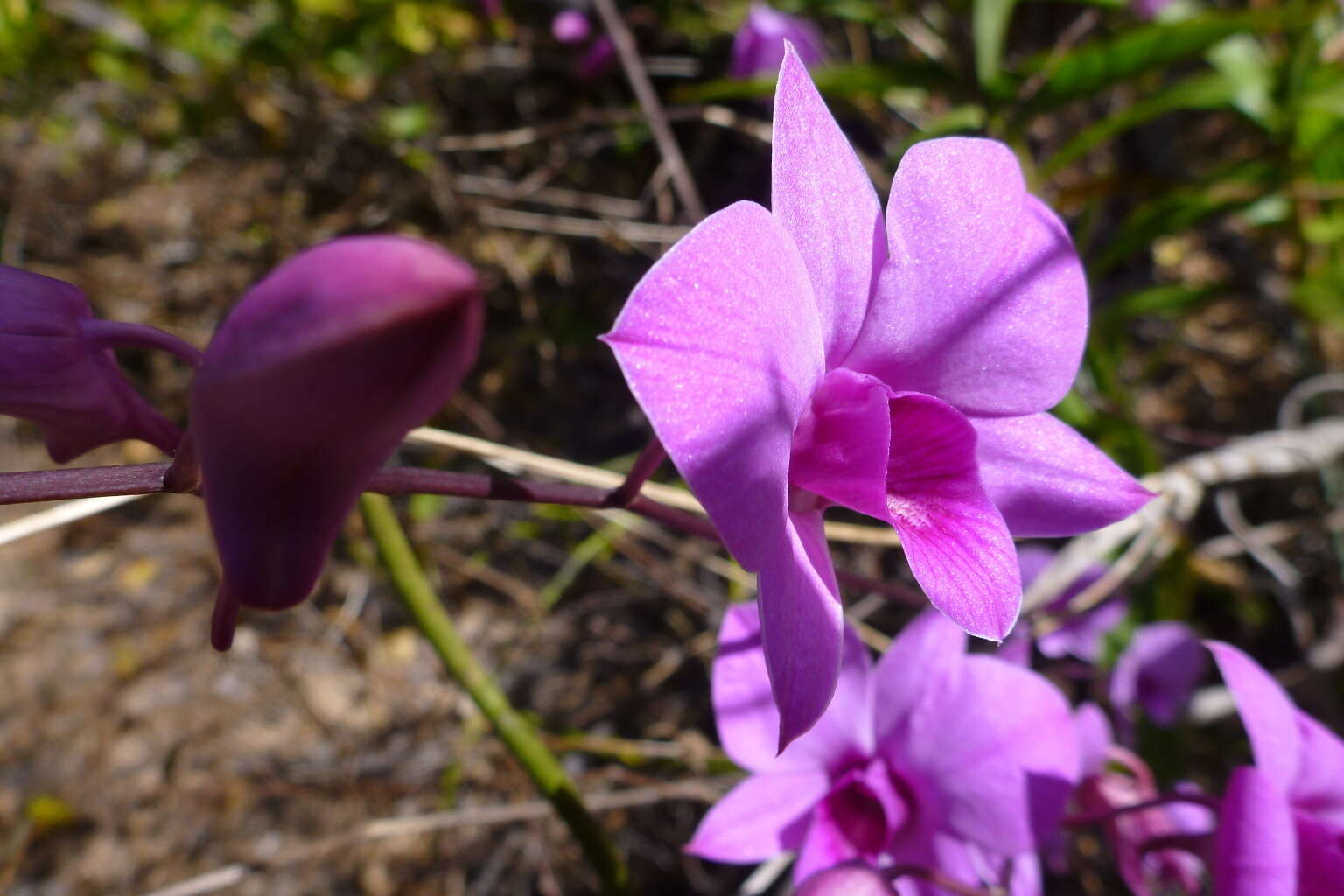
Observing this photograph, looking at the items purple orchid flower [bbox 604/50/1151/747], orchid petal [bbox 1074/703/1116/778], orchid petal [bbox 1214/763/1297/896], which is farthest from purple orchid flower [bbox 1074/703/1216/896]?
purple orchid flower [bbox 604/50/1151/747]

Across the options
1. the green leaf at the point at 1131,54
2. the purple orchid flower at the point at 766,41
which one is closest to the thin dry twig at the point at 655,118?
the purple orchid flower at the point at 766,41

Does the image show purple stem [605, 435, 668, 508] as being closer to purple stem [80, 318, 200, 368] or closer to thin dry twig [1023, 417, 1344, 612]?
purple stem [80, 318, 200, 368]

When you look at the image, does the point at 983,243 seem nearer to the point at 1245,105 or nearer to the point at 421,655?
the point at 1245,105

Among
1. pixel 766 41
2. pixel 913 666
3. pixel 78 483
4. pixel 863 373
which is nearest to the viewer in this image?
pixel 78 483

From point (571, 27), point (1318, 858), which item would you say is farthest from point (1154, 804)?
point (571, 27)

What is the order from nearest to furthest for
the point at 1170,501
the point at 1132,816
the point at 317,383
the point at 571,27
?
the point at 317,383 < the point at 1132,816 < the point at 1170,501 < the point at 571,27

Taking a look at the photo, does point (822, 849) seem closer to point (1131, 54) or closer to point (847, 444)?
point (847, 444)

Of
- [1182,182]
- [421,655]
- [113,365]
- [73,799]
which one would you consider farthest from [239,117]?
[1182,182]

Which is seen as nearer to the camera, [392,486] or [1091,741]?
[392,486]
